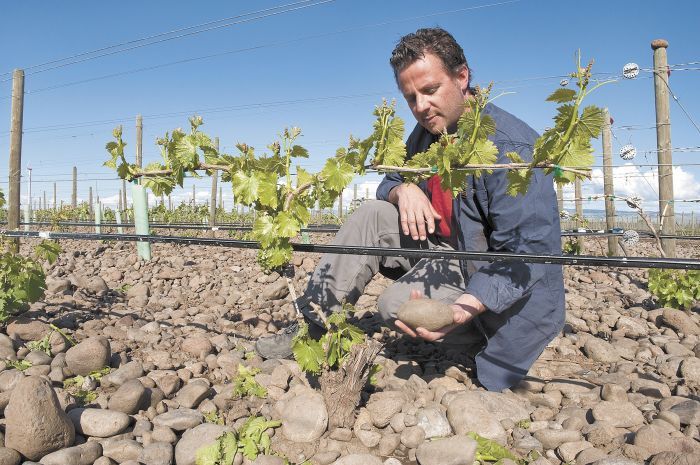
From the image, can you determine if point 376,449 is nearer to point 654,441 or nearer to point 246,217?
point 654,441

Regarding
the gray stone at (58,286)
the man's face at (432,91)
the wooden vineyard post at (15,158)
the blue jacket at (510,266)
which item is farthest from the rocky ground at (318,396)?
the wooden vineyard post at (15,158)

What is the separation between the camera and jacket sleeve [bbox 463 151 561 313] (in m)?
2.14

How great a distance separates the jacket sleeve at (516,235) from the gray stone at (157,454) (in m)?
1.31

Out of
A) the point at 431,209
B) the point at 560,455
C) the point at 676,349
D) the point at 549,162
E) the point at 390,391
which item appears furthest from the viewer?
the point at 676,349

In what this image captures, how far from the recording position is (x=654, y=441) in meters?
1.76

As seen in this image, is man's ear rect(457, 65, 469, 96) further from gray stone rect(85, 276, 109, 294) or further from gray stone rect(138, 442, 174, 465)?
gray stone rect(85, 276, 109, 294)

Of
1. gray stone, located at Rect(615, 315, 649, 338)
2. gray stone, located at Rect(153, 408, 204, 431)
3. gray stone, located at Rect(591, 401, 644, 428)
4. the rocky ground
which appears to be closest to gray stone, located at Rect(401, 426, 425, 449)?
the rocky ground

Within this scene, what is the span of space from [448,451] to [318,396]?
0.56m

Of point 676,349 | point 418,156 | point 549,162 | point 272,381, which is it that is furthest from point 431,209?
point 676,349

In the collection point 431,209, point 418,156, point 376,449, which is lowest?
point 376,449

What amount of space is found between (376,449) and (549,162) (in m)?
1.20

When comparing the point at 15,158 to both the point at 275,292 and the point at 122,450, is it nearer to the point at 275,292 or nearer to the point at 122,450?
the point at 275,292

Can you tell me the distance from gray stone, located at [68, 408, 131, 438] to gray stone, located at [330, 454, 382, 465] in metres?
0.88

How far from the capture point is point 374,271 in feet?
8.73
